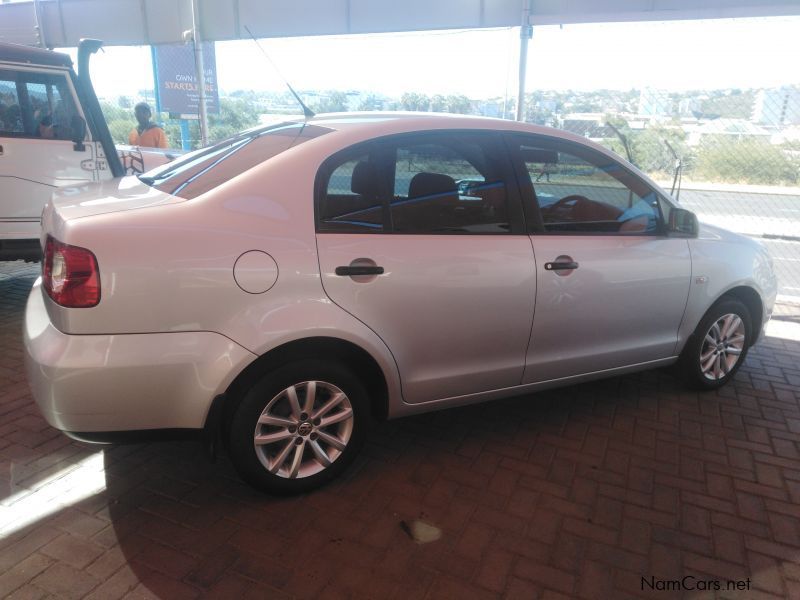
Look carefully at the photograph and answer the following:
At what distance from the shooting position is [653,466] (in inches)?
122

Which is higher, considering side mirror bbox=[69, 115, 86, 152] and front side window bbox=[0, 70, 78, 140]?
front side window bbox=[0, 70, 78, 140]

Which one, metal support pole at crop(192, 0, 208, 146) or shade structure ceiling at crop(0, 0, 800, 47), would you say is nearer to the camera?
shade structure ceiling at crop(0, 0, 800, 47)

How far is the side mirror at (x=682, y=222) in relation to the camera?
11.3 feet

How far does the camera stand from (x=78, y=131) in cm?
557

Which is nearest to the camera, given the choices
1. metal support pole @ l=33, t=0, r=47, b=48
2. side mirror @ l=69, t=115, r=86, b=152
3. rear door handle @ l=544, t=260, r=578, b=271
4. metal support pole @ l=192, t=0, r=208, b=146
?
rear door handle @ l=544, t=260, r=578, b=271

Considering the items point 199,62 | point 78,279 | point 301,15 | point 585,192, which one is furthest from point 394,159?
point 199,62

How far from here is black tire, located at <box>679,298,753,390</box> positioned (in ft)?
12.4

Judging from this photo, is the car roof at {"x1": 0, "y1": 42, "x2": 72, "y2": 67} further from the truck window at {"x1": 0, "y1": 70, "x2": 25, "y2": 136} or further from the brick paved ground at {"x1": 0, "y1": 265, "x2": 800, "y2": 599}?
the brick paved ground at {"x1": 0, "y1": 265, "x2": 800, "y2": 599}

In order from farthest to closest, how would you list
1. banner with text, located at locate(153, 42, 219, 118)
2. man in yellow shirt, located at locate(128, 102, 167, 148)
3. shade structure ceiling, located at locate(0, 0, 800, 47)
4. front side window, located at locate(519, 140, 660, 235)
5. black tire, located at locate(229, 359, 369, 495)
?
banner with text, located at locate(153, 42, 219, 118) → man in yellow shirt, located at locate(128, 102, 167, 148) → shade structure ceiling, located at locate(0, 0, 800, 47) → front side window, located at locate(519, 140, 660, 235) → black tire, located at locate(229, 359, 369, 495)

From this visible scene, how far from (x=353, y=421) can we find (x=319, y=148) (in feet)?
4.05

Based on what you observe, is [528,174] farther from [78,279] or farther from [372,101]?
[372,101]

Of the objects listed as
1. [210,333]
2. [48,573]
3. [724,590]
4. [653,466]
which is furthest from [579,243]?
[48,573]

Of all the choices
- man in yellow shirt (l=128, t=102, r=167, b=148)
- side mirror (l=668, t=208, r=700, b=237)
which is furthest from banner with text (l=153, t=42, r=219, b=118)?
side mirror (l=668, t=208, r=700, b=237)

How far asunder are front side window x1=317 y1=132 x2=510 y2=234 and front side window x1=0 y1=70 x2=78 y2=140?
13.8 feet
